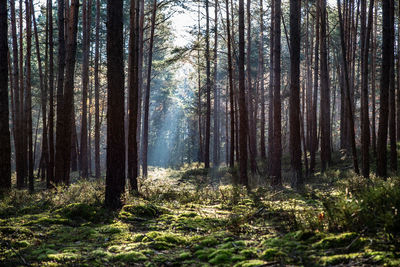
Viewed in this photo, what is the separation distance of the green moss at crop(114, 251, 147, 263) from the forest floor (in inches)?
0.5

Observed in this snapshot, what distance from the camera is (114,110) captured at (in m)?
7.77

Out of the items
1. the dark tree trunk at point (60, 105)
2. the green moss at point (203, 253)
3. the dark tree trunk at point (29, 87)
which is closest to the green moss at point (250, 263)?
the green moss at point (203, 253)

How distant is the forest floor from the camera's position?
3.97 m

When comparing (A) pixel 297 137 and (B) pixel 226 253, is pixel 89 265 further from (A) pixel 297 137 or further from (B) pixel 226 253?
(A) pixel 297 137

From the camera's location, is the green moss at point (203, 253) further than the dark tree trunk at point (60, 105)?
No

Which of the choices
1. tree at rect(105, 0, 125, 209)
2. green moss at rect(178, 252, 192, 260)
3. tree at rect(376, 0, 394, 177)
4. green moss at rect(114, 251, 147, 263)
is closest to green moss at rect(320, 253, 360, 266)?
green moss at rect(178, 252, 192, 260)

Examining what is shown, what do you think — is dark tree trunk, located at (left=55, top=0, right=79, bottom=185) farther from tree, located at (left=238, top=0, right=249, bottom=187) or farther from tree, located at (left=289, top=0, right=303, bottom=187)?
tree, located at (left=289, top=0, right=303, bottom=187)

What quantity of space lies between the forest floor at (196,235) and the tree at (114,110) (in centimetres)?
40

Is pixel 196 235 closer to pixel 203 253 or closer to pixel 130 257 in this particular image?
pixel 203 253

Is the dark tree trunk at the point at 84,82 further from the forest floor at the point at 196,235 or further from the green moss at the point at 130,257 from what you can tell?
the green moss at the point at 130,257

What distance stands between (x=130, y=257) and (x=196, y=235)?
1.33m

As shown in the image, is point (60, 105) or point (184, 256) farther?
point (60, 105)

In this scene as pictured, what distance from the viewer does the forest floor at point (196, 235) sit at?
13.0 feet

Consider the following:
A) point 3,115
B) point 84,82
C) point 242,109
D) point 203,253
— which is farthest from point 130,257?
point 84,82
